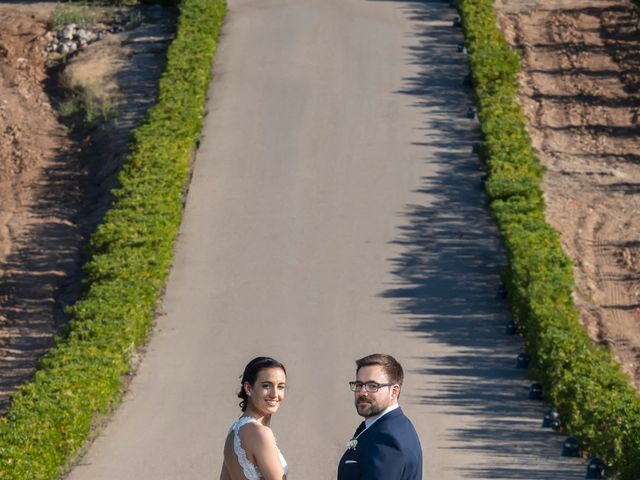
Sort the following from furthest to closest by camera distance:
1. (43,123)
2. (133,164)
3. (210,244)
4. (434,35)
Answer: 1. (434,35)
2. (43,123)
3. (133,164)
4. (210,244)

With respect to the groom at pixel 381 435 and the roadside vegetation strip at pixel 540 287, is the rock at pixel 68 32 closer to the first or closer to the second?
the roadside vegetation strip at pixel 540 287

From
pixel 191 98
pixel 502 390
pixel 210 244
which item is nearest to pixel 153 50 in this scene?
pixel 191 98

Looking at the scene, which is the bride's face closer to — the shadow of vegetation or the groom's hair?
the groom's hair

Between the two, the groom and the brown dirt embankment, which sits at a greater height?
the groom

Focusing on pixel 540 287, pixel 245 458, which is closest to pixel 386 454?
pixel 245 458

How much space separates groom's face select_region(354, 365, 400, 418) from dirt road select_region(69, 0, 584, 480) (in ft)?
20.4

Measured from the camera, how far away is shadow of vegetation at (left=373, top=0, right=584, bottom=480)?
12992 millimetres

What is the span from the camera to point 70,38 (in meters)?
26.8

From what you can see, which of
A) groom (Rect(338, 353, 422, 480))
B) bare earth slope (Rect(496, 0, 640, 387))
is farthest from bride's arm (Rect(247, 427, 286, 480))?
bare earth slope (Rect(496, 0, 640, 387))

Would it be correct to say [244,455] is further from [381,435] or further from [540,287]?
[540,287]

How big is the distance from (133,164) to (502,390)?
792 cm

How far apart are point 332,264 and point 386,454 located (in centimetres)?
1182

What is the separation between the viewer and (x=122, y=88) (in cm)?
2423

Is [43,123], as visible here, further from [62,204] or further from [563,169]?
[563,169]
